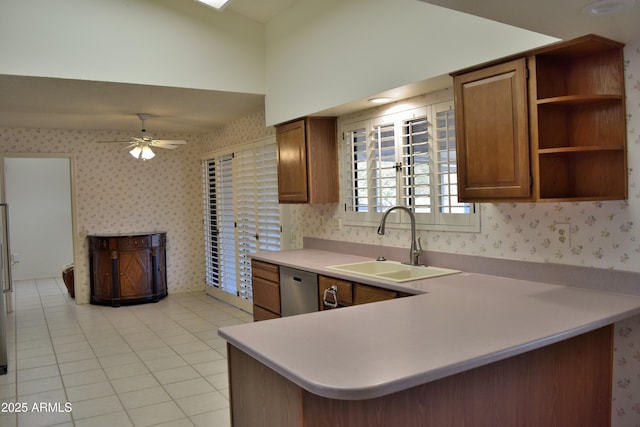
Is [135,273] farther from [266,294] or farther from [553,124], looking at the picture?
[553,124]

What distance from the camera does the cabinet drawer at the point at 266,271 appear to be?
13.0 ft

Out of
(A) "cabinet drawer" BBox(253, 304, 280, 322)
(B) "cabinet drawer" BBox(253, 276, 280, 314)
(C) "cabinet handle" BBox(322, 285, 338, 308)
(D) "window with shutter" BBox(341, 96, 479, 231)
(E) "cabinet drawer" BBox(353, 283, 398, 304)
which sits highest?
(D) "window with shutter" BBox(341, 96, 479, 231)

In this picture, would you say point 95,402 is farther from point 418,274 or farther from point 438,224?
point 438,224

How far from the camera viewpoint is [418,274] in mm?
3244

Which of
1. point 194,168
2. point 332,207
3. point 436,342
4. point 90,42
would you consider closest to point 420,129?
point 332,207

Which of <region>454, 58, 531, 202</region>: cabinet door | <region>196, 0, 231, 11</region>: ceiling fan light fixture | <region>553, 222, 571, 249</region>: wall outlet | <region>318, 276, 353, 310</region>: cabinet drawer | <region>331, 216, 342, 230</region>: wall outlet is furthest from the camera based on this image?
<region>331, 216, 342, 230</region>: wall outlet

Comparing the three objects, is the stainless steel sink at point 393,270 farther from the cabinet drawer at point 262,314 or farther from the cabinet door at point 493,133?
the cabinet drawer at point 262,314

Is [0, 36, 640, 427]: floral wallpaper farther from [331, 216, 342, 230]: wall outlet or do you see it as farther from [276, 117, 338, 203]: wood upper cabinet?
[276, 117, 338, 203]: wood upper cabinet

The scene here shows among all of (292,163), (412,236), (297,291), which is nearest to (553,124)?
(412,236)

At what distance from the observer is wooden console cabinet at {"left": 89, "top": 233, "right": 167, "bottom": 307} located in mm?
6422

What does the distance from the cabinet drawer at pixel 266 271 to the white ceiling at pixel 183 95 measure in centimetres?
134

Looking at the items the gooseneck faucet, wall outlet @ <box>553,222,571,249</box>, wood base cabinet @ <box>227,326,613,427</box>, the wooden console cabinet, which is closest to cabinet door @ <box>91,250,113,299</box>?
the wooden console cabinet

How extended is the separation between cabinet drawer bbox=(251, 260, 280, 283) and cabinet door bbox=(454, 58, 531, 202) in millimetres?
1804

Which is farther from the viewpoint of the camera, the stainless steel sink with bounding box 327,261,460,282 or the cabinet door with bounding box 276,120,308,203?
the cabinet door with bounding box 276,120,308,203
